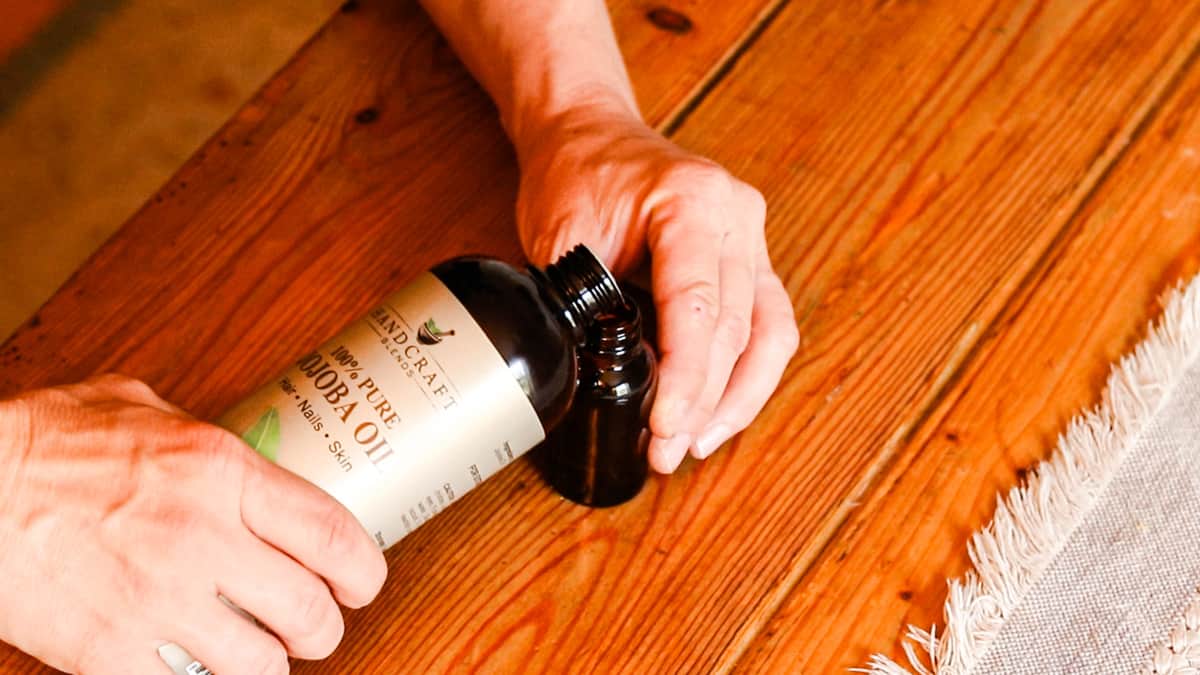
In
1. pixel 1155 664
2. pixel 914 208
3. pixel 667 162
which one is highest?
pixel 667 162

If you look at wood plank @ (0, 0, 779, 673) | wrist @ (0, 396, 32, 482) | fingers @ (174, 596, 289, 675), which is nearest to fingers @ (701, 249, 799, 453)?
wood plank @ (0, 0, 779, 673)

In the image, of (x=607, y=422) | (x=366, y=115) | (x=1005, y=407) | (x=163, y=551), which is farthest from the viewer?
(x=366, y=115)

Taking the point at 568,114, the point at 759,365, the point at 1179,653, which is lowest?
the point at 1179,653

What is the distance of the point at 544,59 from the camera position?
921 mm

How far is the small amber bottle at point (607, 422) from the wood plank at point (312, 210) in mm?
197

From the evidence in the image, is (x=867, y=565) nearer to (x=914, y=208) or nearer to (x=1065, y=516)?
(x=1065, y=516)

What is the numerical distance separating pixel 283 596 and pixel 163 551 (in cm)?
7

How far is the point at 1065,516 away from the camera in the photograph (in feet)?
2.56

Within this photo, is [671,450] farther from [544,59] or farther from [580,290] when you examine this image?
[544,59]

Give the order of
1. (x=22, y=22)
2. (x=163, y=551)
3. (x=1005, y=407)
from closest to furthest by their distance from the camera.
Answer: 1. (x=163, y=551)
2. (x=1005, y=407)
3. (x=22, y=22)

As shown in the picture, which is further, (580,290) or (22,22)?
(22,22)

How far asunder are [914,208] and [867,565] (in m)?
0.31

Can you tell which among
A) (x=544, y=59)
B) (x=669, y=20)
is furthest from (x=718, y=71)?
(x=544, y=59)

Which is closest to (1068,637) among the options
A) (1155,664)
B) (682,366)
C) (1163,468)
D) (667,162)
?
(1155,664)
